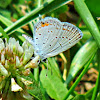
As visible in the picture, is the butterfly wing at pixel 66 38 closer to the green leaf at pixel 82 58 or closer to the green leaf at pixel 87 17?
the green leaf at pixel 87 17

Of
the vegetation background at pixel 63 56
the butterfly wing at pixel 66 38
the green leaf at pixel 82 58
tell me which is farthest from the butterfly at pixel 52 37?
the green leaf at pixel 82 58

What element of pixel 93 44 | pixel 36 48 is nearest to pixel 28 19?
pixel 36 48

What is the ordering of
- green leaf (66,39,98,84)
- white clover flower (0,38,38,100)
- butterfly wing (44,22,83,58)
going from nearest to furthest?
white clover flower (0,38,38,100) < butterfly wing (44,22,83,58) < green leaf (66,39,98,84)

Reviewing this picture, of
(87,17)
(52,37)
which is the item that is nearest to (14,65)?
(52,37)

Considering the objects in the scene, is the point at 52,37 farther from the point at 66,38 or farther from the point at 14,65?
the point at 14,65

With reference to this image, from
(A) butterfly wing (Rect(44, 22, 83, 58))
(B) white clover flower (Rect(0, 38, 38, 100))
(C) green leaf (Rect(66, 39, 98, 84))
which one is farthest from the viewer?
(C) green leaf (Rect(66, 39, 98, 84))

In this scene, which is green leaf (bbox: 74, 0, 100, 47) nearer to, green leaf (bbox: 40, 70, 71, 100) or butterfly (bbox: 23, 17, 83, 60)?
butterfly (bbox: 23, 17, 83, 60)

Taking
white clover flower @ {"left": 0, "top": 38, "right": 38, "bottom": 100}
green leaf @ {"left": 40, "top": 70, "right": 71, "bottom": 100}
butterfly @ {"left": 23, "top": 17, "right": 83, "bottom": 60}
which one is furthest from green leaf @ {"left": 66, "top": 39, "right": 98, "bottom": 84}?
white clover flower @ {"left": 0, "top": 38, "right": 38, "bottom": 100}
